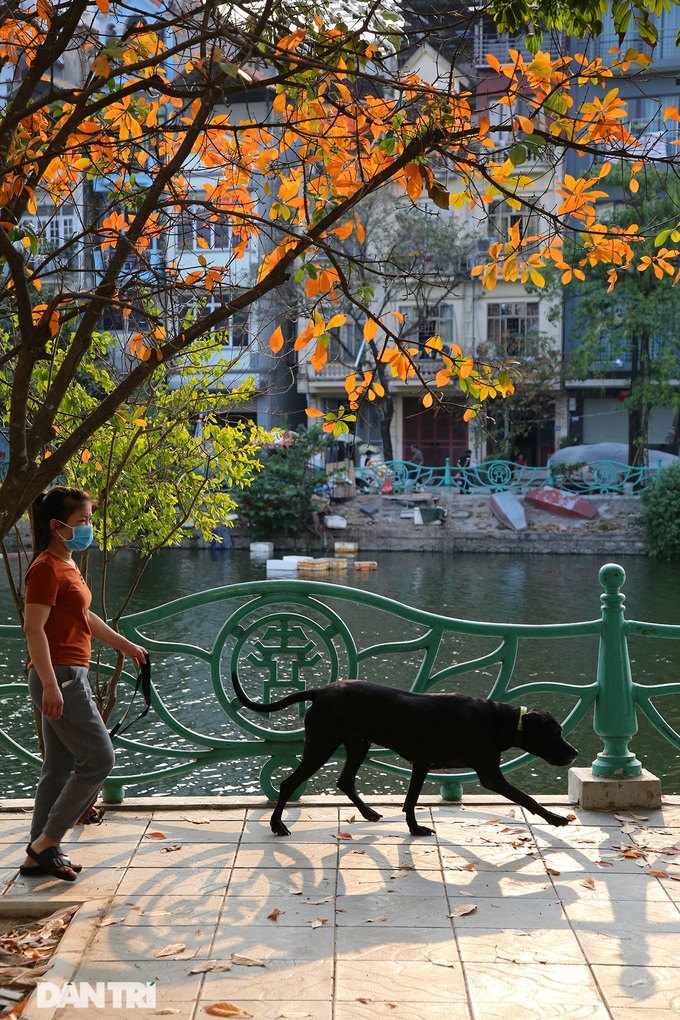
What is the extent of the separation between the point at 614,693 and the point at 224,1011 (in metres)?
2.65

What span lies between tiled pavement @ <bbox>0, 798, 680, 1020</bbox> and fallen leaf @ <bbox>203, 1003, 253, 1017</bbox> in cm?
2

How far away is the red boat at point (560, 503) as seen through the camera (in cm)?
2683

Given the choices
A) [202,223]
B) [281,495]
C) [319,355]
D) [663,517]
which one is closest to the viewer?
[319,355]

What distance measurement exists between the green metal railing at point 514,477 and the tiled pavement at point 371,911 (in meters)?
23.1

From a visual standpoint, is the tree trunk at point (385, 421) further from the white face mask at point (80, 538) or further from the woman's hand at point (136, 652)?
the white face mask at point (80, 538)

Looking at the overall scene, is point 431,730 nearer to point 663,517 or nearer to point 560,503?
point 663,517

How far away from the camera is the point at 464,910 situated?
3795mm

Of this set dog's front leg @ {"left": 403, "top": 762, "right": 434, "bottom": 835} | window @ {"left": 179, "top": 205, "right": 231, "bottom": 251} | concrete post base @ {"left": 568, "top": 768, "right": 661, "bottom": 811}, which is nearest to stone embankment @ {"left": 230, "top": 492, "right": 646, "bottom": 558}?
window @ {"left": 179, "top": 205, "right": 231, "bottom": 251}

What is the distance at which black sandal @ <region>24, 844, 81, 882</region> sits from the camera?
4.09 meters

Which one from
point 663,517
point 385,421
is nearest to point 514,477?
point 663,517

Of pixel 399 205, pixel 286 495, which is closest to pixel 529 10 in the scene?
pixel 286 495

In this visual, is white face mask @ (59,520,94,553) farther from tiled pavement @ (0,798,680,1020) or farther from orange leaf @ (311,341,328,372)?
tiled pavement @ (0,798,680,1020)

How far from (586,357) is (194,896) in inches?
1051

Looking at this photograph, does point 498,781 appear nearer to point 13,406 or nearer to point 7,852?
point 7,852
